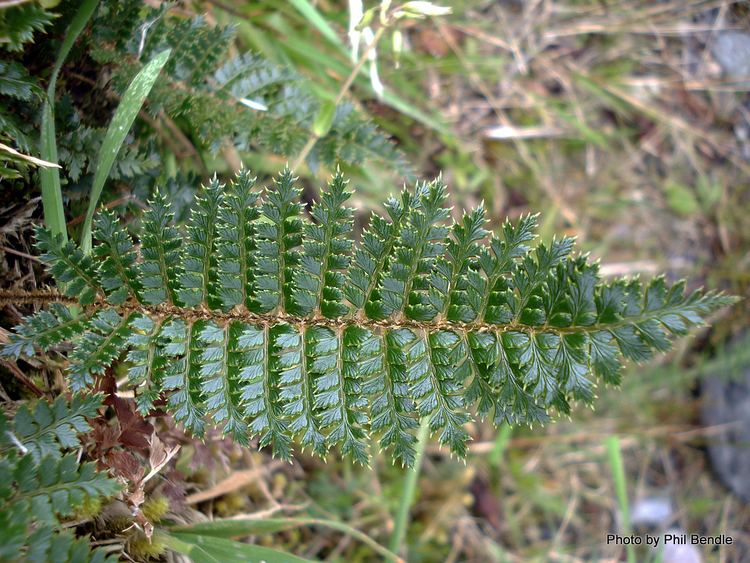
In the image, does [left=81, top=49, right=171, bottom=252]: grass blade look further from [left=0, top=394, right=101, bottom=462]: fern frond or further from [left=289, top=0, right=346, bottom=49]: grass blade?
[left=289, top=0, right=346, bottom=49]: grass blade

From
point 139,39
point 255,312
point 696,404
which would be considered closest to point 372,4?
point 139,39

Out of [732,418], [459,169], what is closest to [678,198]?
[732,418]

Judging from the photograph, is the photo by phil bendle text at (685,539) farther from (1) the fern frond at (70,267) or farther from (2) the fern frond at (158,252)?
(1) the fern frond at (70,267)

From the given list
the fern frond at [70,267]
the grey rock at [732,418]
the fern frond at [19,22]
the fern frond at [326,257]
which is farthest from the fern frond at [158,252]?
the grey rock at [732,418]

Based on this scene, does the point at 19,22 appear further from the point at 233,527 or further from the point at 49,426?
the point at 233,527

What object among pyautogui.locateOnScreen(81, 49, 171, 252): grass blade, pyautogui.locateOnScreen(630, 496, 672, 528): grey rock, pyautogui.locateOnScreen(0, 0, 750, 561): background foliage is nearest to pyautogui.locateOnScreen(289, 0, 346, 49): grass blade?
pyautogui.locateOnScreen(0, 0, 750, 561): background foliage
